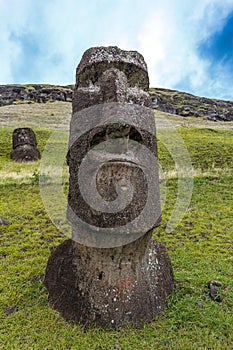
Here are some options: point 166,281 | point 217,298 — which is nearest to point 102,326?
point 166,281

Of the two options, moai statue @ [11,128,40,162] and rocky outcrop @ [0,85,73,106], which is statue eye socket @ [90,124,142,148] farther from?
rocky outcrop @ [0,85,73,106]

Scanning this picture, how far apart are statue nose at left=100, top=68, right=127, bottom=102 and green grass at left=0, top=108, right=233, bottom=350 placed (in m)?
3.74

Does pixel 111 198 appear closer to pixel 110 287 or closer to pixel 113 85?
pixel 110 287

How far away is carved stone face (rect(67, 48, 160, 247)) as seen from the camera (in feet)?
15.8

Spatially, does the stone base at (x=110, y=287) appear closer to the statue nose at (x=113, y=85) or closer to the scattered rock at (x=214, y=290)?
the scattered rock at (x=214, y=290)

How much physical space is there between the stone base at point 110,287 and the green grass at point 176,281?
0.18 meters

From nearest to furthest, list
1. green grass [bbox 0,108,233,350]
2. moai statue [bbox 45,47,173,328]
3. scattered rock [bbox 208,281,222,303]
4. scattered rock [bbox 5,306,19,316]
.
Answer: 1. green grass [bbox 0,108,233,350]
2. moai statue [bbox 45,47,173,328]
3. scattered rock [bbox 5,306,19,316]
4. scattered rock [bbox 208,281,222,303]

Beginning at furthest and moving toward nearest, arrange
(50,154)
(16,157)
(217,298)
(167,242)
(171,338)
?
(50,154) < (16,157) < (167,242) < (217,298) < (171,338)

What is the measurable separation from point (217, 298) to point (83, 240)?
2717 mm

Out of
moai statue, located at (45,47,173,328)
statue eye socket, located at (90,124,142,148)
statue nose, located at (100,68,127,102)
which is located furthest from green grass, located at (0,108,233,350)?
statue nose, located at (100,68,127,102)

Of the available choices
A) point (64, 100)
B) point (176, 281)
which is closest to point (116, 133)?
point (176, 281)

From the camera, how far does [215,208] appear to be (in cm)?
1191

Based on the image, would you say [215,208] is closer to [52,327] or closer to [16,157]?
[52,327]

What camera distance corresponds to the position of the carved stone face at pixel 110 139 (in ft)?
15.8
